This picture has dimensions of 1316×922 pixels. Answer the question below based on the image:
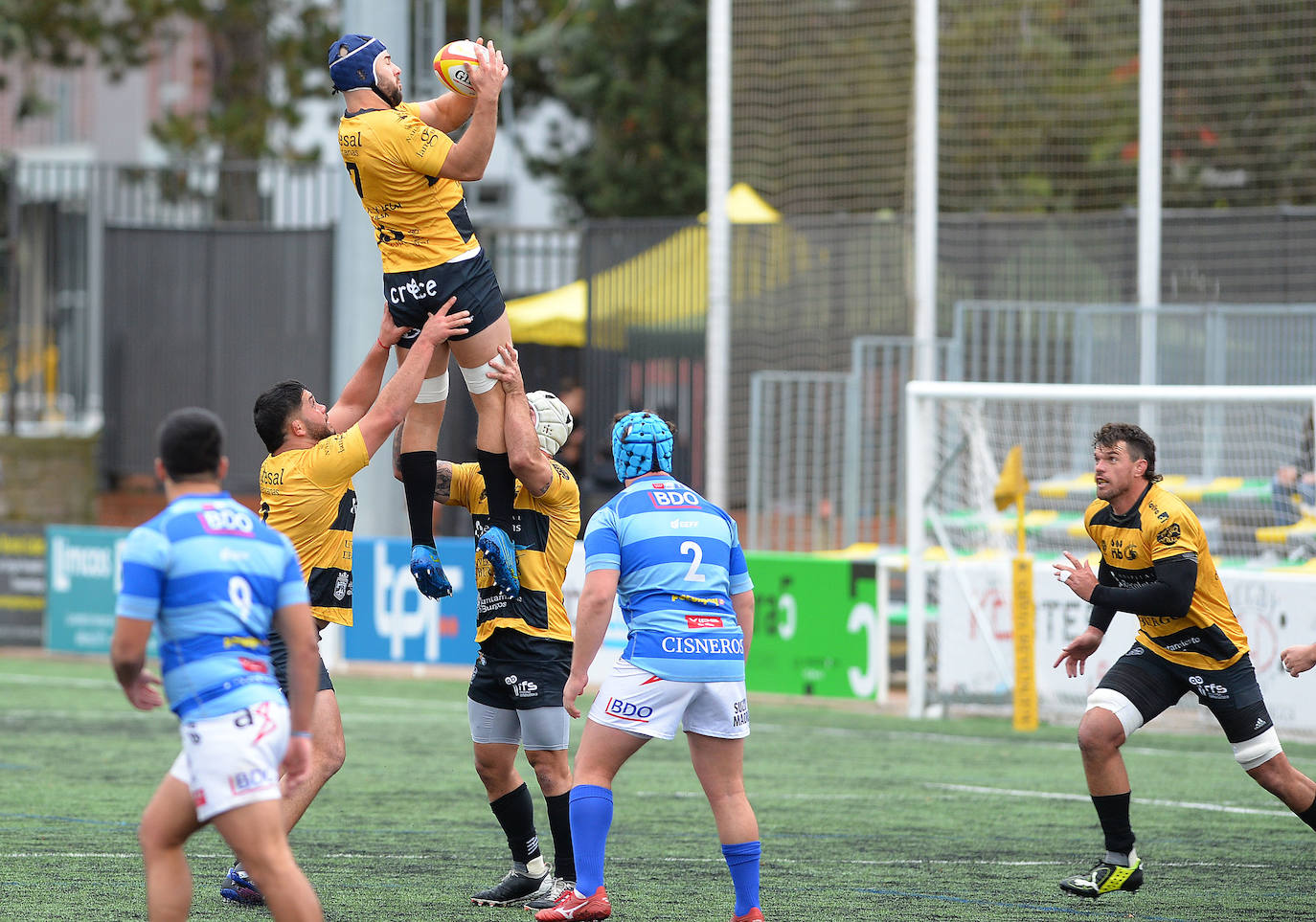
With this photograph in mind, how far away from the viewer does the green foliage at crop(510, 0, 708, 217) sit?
27359 millimetres

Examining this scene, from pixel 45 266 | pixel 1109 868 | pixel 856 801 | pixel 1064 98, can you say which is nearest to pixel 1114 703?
pixel 1109 868

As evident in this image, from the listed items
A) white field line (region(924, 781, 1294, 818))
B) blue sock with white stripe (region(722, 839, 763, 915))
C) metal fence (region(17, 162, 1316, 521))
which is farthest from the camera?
metal fence (region(17, 162, 1316, 521))

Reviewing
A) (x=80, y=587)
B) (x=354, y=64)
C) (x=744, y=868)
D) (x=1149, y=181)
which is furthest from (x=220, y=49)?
(x=744, y=868)

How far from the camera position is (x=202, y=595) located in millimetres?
4785

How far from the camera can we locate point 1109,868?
6.97m

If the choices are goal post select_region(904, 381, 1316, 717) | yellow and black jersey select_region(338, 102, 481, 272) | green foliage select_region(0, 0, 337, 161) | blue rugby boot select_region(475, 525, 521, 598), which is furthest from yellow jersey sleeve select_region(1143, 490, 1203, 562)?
green foliage select_region(0, 0, 337, 161)

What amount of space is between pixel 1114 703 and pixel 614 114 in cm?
2190

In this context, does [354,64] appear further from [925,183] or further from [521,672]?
[925,183]

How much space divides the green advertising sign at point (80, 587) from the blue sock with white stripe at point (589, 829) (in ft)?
39.1

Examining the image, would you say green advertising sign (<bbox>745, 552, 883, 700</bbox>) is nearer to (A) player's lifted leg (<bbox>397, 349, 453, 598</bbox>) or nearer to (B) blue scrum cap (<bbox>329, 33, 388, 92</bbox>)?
(A) player's lifted leg (<bbox>397, 349, 453, 598</bbox>)

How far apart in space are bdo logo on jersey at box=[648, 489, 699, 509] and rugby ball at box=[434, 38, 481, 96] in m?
1.72

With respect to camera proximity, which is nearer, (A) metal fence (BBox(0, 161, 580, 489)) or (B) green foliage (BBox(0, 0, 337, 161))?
(A) metal fence (BBox(0, 161, 580, 489))

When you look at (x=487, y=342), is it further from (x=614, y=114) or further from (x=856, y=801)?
(x=614, y=114)

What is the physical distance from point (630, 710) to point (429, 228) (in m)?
2.07
